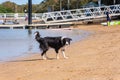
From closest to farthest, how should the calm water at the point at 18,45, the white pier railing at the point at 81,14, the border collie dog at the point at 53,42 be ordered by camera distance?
1. the border collie dog at the point at 53,42
2. the calm water at the point at 18,45
3. the white pier railing at the point at 81,14

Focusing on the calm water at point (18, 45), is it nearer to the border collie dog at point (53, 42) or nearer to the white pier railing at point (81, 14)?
the border collie dog at point (53, 42)

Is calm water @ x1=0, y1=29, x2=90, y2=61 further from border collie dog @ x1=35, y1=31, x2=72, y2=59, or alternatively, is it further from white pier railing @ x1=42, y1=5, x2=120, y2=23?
white pier railing @ x1=42, y1=5, x2=120, y2=23

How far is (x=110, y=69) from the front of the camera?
9156mm

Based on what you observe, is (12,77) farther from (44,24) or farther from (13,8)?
(13,8)

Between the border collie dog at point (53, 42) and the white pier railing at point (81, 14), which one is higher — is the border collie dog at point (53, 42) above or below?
below

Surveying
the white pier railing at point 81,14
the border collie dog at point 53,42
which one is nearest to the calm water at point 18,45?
the border collie dog at point 53,42

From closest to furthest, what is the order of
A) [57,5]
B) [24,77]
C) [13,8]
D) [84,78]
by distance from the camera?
1. [84,78]
2. [24,77]
3. [57,5]
4. [13,8]

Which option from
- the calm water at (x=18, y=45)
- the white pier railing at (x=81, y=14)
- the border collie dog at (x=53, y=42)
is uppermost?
the white pier railing at (x=81, y=14)

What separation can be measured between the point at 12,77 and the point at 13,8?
115m

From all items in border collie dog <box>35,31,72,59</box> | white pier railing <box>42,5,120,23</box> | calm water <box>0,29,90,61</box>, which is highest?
white pier railing <box>42,5,120,23</box>

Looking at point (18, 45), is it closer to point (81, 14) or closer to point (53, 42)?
point (53, 42)

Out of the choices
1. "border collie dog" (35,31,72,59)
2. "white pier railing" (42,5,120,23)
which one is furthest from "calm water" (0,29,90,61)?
"white pier railing" (42,5,120,23)

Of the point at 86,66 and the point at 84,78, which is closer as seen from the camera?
the point at 84,78

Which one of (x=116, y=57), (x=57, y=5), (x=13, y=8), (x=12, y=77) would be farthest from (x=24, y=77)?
(x=13, y=8)
